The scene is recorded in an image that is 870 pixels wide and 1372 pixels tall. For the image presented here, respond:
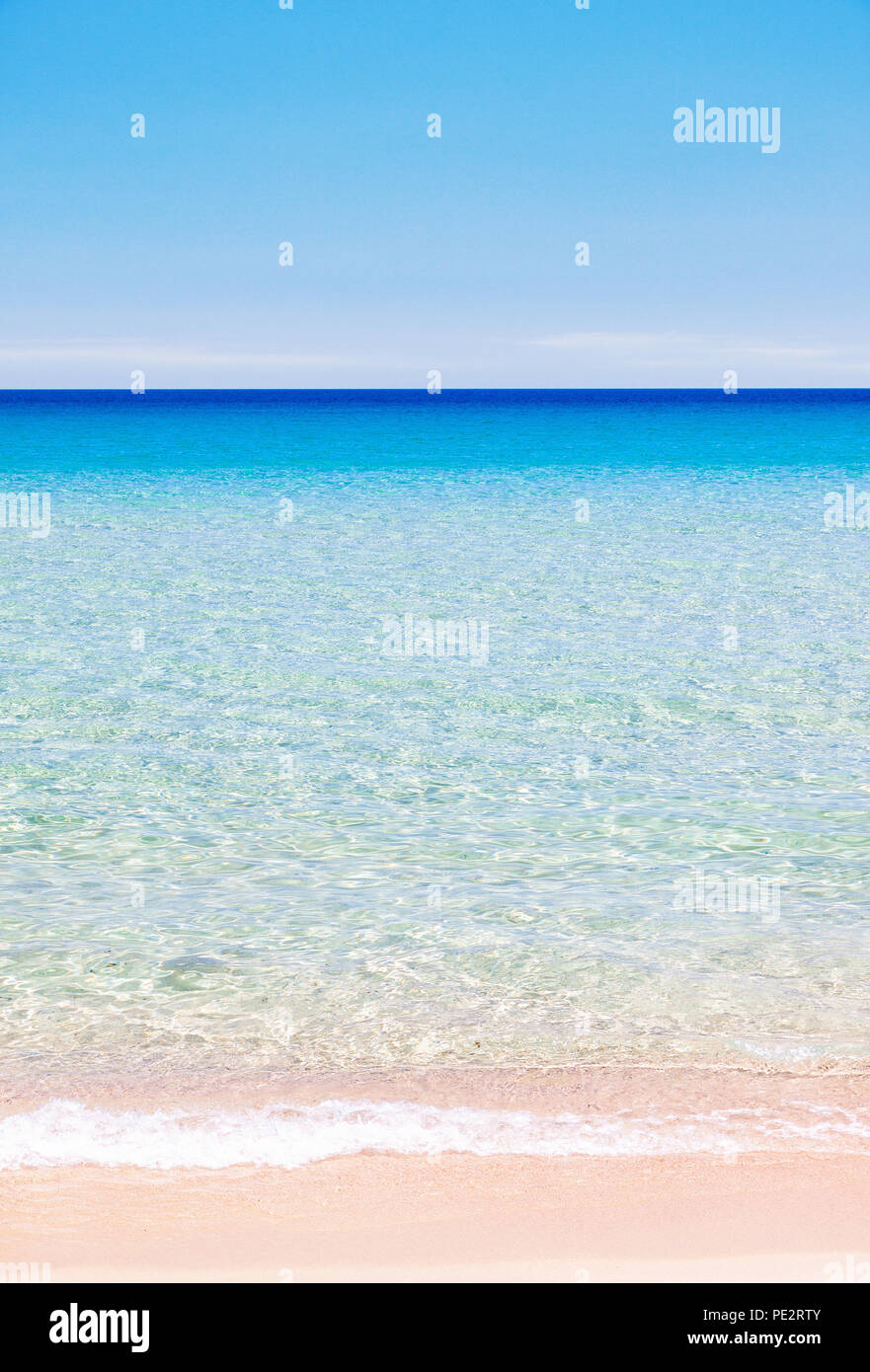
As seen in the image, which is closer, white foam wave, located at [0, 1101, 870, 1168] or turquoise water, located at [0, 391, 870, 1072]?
white foam wave, located at [0, 1101, 870, 1168]

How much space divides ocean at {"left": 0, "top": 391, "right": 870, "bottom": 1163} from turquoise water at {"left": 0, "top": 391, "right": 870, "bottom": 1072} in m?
0.03

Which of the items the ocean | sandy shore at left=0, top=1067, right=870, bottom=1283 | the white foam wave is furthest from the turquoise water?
sandy shore at left=0, top=1067, right=870, bottom=1283

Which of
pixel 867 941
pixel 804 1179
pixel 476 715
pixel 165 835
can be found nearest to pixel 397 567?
pixel 476 715

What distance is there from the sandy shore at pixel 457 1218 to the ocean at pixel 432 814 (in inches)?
29.1

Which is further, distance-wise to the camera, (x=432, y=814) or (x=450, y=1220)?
(x=432, y=814)

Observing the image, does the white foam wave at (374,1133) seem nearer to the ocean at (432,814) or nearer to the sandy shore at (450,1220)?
the sandy shore at (450,1220)

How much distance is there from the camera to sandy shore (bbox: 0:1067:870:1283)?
12.7 feet

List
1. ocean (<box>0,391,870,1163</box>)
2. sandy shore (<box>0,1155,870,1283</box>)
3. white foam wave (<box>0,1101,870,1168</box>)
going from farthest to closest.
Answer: ocean (<box>0,391,870,1163</box>) → white foam wave (<box>0,1101,870,1168</box>) → sandy shore (<box>0,1155,870,1283</box>)

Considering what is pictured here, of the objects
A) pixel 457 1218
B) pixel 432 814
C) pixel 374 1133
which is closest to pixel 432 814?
pixel 432 814

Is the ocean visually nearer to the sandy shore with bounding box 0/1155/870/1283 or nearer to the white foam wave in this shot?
the white foam wave

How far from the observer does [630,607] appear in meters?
15.8

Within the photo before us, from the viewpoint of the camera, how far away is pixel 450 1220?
411 cm

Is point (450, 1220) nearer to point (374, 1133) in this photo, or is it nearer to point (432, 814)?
point (374, 1133)
